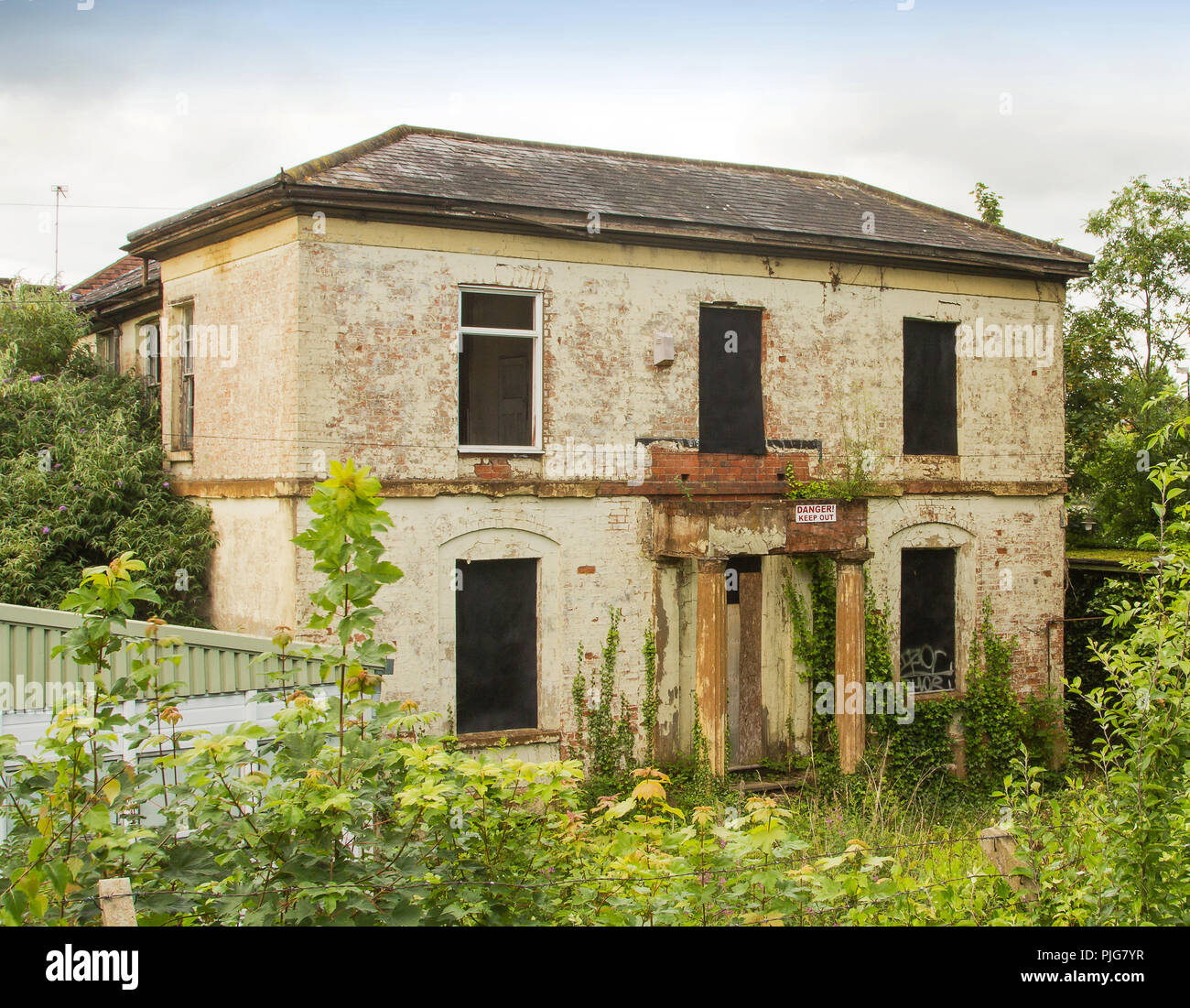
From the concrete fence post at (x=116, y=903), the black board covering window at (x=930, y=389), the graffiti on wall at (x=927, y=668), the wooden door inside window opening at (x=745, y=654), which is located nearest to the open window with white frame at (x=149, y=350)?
the wooden door inside window opening at (x=745, y=654)

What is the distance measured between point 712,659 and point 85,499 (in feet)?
24.7

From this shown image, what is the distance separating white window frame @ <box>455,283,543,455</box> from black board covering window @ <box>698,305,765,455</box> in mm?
2147

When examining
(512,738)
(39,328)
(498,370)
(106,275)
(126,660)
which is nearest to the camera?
(126,660)

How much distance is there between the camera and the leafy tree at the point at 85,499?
12016 mm

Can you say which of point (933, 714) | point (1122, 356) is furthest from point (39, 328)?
point (1122, 356)

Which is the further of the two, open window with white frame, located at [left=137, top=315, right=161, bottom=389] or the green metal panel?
open window with white frame, located at [left=137, top=315, right=161, bottom=389]

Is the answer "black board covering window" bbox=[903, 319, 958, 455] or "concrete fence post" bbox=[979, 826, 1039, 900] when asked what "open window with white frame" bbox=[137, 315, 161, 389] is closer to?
"black board covering window" bbox=[903, 319, 958, 455]

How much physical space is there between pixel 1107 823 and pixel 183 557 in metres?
10.3

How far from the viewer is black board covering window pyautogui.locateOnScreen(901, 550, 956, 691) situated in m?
14.5

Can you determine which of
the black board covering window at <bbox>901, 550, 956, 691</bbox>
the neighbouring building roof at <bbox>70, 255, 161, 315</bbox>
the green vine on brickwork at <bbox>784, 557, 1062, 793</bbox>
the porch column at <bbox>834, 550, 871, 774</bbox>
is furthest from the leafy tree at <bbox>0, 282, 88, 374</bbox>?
the black board covering window at <bbox>901, 550, 956, 691</bbox>

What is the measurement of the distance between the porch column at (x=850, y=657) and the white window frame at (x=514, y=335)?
419cm

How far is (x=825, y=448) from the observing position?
→ 541 inches

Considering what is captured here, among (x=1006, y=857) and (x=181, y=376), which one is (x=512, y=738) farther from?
(x=1006, y=857)

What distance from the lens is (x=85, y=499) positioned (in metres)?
12.4
